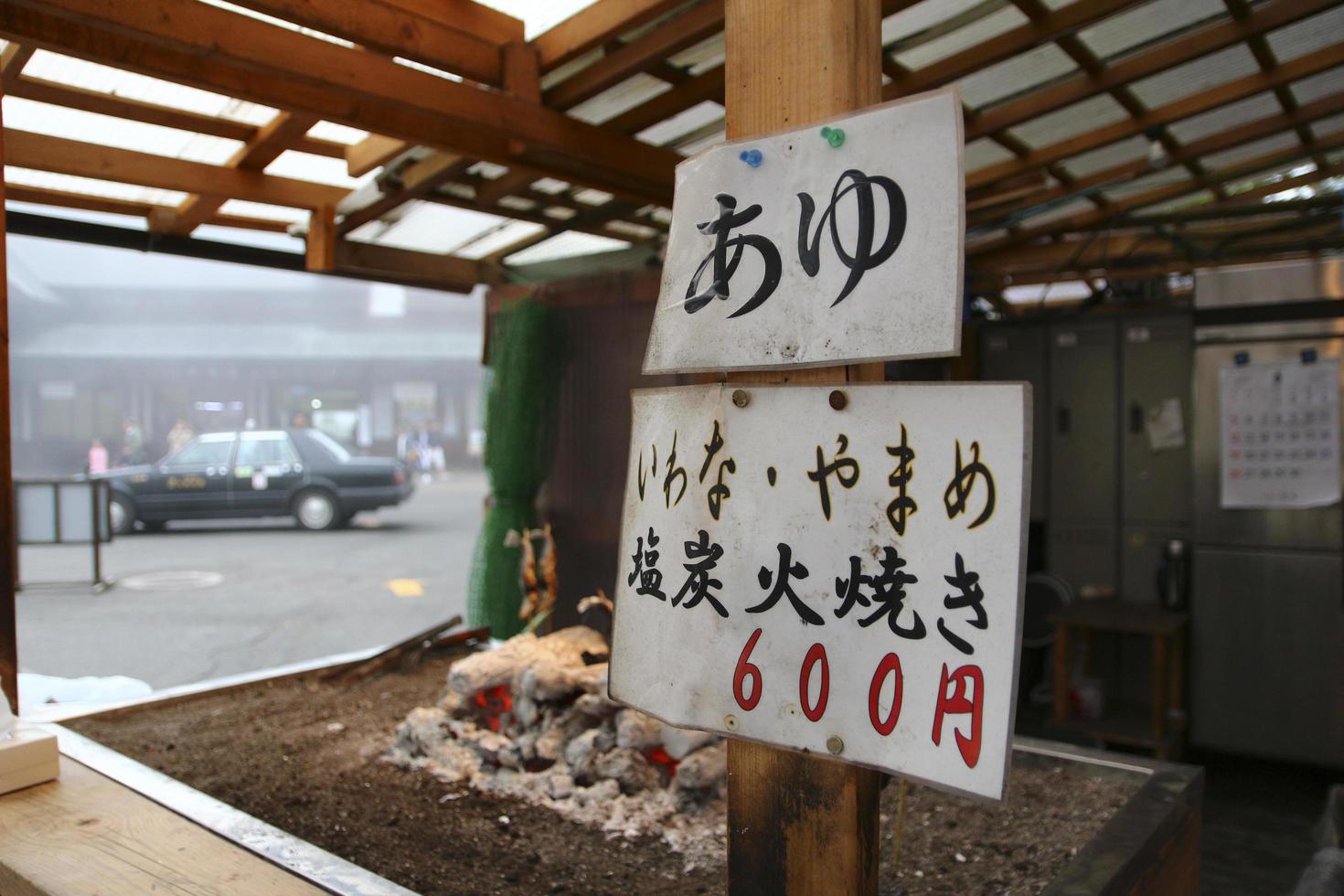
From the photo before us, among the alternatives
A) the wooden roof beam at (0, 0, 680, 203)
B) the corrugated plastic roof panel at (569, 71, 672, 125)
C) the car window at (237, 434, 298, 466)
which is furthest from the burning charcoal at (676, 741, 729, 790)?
the car window at (237, 434, 298, 466)

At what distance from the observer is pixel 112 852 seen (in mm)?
1603

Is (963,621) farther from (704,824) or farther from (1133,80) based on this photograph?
(1133,80)

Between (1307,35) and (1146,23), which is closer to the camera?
(1146,23)

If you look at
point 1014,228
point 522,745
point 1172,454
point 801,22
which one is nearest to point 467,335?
point 1014,228

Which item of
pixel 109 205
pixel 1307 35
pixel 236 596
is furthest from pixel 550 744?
pixel 236 596

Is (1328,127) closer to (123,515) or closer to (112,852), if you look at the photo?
(112,852)

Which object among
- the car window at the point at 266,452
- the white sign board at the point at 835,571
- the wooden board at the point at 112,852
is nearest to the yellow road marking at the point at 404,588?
the car window at the point at 266,452

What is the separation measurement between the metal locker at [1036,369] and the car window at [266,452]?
22.6 ft

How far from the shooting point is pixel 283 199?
11.8 feet

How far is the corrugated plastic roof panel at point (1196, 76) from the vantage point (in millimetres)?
3166

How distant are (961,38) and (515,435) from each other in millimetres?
2604

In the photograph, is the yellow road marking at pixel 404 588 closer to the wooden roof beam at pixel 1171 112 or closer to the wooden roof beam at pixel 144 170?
the wooden roof beam at pixel 144 170

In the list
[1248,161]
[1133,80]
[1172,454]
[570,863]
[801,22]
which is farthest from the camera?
[1172,454]

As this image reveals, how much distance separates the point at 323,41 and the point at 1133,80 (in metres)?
2.61
